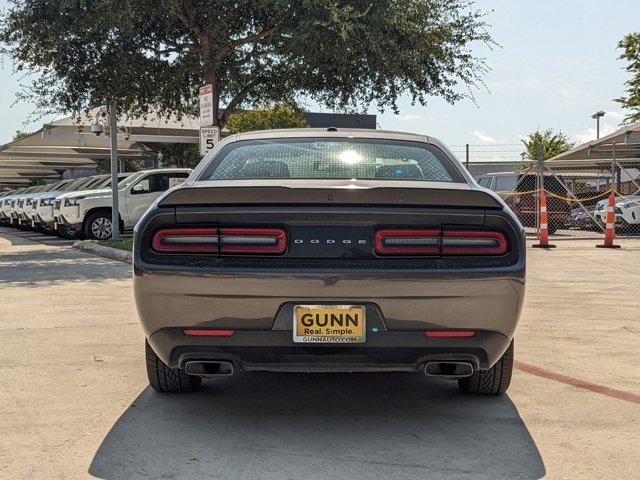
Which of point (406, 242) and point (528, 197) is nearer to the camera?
point (406, 242)

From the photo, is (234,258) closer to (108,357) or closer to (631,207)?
(108,357)

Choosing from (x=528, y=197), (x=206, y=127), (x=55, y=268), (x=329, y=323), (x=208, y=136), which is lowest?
(x=55, y=268)

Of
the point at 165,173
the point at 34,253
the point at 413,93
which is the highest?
the point at 413,93

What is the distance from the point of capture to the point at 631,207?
20906 millimetres

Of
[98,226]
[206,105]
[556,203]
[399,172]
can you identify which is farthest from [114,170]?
[399,172]

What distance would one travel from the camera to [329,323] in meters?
3.92

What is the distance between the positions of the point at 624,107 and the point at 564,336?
35.4 m

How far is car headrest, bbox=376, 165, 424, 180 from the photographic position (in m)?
4.88

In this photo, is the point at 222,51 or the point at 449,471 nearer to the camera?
the point at 449,471

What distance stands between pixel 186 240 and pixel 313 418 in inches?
45.5

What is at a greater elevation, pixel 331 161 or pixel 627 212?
Result: pixel 331 161

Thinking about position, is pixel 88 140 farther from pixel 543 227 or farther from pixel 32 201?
pixel 543 227

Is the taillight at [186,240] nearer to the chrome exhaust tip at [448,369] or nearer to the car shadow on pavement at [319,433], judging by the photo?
the car shadow on pavement at [319,433]

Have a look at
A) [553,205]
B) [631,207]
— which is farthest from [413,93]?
[631,207]
